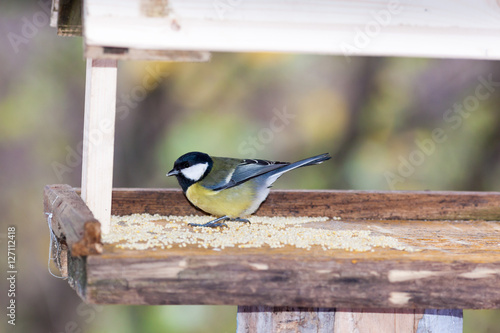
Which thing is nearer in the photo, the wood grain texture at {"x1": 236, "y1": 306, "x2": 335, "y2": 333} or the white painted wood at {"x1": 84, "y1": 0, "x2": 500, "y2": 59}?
the white painted wood at {"x1": 84, "y1": 0, "x2": 500, "y2": 59}

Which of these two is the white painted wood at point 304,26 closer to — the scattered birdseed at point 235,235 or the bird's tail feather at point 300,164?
the scattered birdseed at point 235,235

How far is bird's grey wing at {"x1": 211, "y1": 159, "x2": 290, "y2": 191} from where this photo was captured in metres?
3.20

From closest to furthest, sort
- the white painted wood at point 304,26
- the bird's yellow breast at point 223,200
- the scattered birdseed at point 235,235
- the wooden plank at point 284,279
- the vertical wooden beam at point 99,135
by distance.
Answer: the white painted wood at point 304,26 < the wooden plank at point 284,279 < the scattered birdseed at point 235,235 < the vertical wooden beam at point 99,135 < the bird's yellow breast at point 223,200

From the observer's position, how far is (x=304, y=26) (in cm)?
204

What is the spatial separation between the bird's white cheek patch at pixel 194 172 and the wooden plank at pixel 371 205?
0.38 ft

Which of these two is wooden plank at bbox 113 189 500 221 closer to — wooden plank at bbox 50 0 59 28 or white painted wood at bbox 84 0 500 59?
wooden plank at bbox 50 0 59 28

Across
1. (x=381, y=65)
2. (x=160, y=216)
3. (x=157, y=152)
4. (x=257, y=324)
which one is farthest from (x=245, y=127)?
(x=257, y=324)

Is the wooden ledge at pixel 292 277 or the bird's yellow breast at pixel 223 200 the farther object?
the bird's yellow breast at pixel 223 200

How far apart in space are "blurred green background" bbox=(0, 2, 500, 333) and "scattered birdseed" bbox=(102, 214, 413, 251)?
1.99 m

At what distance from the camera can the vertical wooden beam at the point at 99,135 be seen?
Result: 2.58 metres

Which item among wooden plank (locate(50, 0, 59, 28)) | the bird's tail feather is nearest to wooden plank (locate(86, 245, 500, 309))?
the bird's tail feather

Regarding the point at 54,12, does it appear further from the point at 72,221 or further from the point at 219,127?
the point at 219,127

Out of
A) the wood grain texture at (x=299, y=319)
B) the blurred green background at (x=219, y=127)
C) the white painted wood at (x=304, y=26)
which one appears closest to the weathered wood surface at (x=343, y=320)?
the wood grain texture at (x=299, y=319)

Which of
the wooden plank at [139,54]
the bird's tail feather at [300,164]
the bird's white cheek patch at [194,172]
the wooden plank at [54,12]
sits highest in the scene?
the wooden plank at [54,12]
